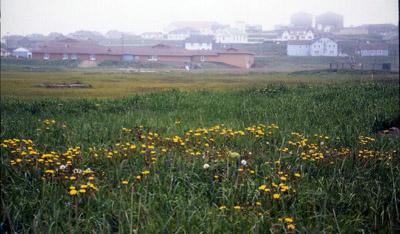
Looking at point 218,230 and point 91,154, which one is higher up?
point 91,154

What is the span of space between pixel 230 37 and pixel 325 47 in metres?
37.5

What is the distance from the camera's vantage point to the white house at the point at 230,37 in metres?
117

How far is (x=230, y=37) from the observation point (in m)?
118

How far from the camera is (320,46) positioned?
88.3 meters

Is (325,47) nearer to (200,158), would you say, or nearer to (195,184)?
(200,158)

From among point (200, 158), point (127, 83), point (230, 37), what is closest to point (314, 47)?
point (230, 37)

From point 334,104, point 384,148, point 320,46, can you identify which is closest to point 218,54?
point 320,46

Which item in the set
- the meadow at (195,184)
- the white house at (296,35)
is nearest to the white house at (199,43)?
the white house at (296,35)

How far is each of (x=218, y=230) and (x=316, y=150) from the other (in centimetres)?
268

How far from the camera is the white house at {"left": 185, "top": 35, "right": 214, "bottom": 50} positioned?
101 metres

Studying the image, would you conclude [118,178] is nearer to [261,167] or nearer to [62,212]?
[62,212]

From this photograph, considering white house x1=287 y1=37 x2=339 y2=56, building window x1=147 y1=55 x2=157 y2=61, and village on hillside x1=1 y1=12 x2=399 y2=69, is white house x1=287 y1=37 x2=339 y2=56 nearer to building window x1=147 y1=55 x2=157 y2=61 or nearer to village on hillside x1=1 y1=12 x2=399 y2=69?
village on hillside x1=1 y1=12 x2=399 y2=69

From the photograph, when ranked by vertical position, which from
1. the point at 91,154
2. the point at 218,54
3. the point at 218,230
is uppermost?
the point at 218,54

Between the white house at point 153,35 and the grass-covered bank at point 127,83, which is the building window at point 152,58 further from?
the white house at point 153,35
